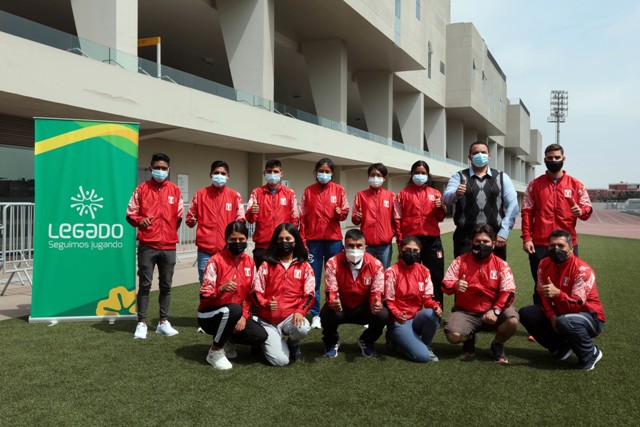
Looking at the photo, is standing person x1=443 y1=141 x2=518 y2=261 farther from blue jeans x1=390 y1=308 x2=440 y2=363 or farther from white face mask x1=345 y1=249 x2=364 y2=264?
white face mask x1=345 y1=249 x2=364 y2=264

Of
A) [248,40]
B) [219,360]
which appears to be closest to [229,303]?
[219,360]

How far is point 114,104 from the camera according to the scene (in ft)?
38.4

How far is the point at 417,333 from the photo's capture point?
4.92m

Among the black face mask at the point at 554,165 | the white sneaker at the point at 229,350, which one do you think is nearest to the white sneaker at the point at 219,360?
the white sneaker at the point at 229,350

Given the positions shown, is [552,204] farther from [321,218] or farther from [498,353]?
[321,218]

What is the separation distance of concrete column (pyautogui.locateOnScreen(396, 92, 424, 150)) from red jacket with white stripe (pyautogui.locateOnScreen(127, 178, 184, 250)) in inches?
1186

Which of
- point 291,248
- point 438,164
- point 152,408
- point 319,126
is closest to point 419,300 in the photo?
point 291,248

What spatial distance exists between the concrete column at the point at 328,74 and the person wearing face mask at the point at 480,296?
19.2 m

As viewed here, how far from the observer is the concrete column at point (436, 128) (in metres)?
39.3

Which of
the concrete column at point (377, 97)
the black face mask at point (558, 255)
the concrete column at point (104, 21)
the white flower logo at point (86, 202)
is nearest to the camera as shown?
the black face mask at point (558, 255)

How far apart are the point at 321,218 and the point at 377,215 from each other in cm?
67

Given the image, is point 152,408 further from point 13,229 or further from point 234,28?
point 234,28

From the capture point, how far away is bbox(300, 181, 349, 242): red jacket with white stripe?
609 centimetres

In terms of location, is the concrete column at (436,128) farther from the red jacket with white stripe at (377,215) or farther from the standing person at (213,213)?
the standing person at (213,213)
